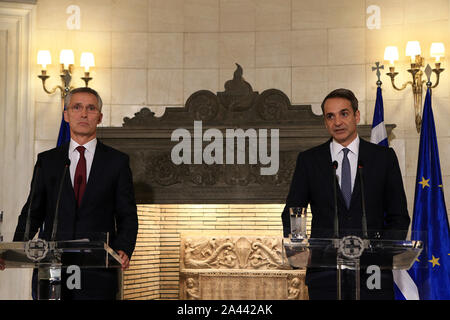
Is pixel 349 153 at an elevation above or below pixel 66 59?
below

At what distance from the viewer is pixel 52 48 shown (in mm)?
7191

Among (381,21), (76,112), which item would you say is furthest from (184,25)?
(76,112)

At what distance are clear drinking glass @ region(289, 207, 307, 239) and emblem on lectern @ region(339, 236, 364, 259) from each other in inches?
5.8

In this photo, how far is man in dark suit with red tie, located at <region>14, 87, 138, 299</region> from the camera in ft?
11.6

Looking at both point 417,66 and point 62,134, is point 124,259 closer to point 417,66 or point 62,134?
point 62,134

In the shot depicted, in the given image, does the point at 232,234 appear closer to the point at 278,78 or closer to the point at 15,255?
the point at 278,78

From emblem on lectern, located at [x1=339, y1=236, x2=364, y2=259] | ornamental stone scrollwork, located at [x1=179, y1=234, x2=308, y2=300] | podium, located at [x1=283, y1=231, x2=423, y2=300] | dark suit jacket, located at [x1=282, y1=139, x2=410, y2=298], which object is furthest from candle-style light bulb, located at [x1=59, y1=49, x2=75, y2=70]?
emblem on lectern, located at [x1=339, y1=236, x2=364, y2=259]

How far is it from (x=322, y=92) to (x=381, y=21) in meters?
0.86

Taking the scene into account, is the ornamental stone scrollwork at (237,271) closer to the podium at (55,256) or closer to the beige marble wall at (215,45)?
the beige marble wall at (215,45)

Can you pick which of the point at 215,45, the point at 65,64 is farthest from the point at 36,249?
the point at 215,45

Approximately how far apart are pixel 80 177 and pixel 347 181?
1273 mm

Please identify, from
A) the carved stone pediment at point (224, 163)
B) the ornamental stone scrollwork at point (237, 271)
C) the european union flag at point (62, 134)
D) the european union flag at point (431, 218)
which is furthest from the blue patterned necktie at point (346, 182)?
the european union flag at point (62, 134)

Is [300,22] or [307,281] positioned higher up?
[300,22]

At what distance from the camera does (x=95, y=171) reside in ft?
11.9
